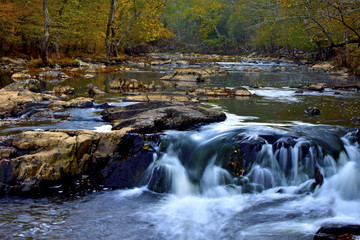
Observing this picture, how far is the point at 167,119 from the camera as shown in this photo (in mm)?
9156

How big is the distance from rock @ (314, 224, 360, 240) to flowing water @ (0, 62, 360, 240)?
478mm

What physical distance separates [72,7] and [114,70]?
9.92 metres

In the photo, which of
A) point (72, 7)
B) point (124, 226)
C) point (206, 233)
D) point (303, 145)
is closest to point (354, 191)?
point (303, 145)

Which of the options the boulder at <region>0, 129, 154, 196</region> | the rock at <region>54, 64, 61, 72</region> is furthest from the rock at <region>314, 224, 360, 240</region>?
the rock at <region>54, 64, 61, 72</region>

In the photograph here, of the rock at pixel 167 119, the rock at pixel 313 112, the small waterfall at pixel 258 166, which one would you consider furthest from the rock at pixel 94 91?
the rock at pixel 313 112

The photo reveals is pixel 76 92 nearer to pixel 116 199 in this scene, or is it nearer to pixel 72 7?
pixel 116 199

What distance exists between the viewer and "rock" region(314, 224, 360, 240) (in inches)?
181

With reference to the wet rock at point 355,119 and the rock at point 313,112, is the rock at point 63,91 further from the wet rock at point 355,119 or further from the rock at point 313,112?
the wet rock at point 355,119

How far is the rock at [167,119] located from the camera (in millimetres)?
8484

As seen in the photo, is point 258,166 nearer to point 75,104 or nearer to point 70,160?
point 70,160

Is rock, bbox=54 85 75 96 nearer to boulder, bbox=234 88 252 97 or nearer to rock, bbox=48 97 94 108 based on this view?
A: rock, bbox=48 97 94 108

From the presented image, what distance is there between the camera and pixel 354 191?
21.8 ft

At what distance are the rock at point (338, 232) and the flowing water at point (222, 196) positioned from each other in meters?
0.48

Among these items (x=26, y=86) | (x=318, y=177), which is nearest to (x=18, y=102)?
(x=26, y=86)
